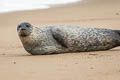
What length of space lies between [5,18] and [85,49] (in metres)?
7.72

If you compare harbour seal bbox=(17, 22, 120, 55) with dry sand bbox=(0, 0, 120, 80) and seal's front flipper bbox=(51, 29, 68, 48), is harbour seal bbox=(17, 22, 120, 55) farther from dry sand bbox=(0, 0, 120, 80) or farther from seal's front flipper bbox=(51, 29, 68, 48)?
dry sand bbox=(0, 0, 120, 80)

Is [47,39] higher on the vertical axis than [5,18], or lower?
higher

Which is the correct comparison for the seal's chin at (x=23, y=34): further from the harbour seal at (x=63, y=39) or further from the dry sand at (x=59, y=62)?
the dry sand at (x=59, y=62)

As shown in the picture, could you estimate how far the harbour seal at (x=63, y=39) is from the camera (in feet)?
27.9

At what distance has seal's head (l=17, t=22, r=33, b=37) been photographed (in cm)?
837

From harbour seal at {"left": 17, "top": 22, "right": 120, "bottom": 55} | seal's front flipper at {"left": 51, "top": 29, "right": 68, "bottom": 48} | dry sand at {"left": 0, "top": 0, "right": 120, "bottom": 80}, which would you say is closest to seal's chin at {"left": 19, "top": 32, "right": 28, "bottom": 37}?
harbour seal at {"left": 17, "top": 22, "right": 120, "bottom": 55}

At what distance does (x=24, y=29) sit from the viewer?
27.5ft

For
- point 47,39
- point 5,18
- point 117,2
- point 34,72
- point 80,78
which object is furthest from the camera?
point 117,2

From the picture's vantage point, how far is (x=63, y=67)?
6.50 meters

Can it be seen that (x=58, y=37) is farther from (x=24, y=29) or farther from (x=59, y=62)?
(x=59, y=62)

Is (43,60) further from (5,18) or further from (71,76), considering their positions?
(5,18)

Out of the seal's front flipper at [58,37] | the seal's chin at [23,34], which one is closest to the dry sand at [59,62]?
the seal's chin at [23,34]

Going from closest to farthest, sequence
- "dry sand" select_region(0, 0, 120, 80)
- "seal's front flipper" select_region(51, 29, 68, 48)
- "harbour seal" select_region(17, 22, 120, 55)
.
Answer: "dry sand" select_region(0, 0, 120, 80)
"harbour seal" select_region(17, 22, 120, 55)
"seal's front flipper" select_region(51, 29, 68, 48)

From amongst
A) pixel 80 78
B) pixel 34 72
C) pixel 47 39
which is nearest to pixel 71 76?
pixel 80 78
